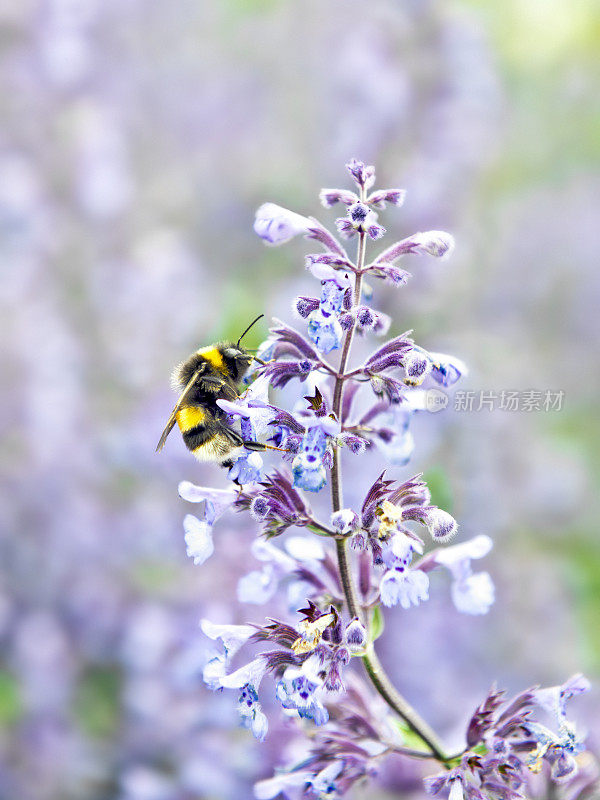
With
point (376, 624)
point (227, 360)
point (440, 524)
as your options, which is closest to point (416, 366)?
point (440, 524)

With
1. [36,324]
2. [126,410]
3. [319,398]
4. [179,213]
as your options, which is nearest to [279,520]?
[319,398]

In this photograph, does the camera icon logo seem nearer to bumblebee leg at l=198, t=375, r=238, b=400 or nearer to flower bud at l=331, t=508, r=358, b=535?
flower bud at l=331, t=508, r=358, b=535

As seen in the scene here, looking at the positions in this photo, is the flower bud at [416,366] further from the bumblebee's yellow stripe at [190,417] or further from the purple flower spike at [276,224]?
the bumblebee's yellow stripe at [190,417]

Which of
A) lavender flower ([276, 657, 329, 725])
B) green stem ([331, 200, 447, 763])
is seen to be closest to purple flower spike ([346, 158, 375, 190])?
green stem ([331, 200, 447, 763])

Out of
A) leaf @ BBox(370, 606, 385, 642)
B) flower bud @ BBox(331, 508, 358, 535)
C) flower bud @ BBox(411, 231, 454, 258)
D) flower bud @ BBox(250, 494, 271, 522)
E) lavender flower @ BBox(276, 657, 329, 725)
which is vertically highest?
flower bud @ BBox(411, 231, 454, 258)

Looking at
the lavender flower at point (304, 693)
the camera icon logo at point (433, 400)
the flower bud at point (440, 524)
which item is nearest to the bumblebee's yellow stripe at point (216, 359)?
the camera icon logo at point (433, 400)

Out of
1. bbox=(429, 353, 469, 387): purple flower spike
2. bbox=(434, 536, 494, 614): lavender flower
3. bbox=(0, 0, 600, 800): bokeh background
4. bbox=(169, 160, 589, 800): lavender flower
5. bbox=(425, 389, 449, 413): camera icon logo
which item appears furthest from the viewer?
bbox=(0, 0, 600, 800): bokeh background

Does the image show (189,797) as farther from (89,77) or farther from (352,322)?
(89,77)
